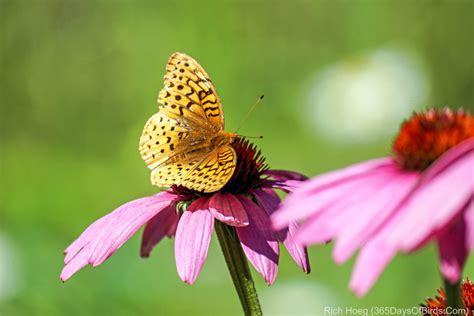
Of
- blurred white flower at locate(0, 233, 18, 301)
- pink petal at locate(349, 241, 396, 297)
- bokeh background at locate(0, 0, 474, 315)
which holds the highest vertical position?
pink petal at locate(349, 241, 396, 297)

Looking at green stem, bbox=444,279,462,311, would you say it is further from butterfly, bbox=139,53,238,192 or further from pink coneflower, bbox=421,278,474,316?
butterfly, bbox=139,53,238,192

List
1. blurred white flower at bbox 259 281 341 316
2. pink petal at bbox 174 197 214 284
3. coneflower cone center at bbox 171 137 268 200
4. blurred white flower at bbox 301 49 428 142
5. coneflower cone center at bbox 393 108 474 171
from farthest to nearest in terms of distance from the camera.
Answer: blurred white flower at bbox 301 49 428 142
blurred white flower at bbox 259 281 341 316
coneflower cone center at bbox 171 137 268 200
pink petal at bbox 174 197 214 284
coneflower cone center at bbox 393 108 474 171

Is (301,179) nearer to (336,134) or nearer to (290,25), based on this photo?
(336,134)

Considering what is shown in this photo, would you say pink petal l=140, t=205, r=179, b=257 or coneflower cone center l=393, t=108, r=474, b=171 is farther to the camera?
pink petal l=140, t=205, r=179, b=257

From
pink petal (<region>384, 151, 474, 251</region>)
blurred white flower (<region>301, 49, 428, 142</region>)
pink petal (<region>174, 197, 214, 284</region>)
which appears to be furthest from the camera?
blurred white flower (<region>301, 49, 428, 142</region>)

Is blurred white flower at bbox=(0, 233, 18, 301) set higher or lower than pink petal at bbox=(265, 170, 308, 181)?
lower

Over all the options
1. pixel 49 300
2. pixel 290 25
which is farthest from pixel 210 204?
pixel 290 25

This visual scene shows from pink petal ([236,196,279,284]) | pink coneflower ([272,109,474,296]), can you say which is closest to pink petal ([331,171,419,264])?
pink coneflower ([272,109,474,296])
